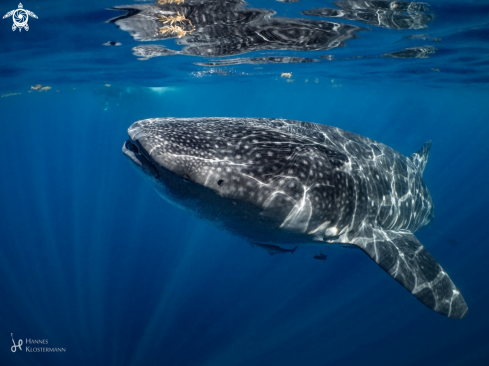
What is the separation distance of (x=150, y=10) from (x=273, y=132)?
6.62 metres

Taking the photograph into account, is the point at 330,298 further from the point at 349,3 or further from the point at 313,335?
the point at 349,3

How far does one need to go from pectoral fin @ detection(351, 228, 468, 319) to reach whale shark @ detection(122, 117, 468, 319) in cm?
1

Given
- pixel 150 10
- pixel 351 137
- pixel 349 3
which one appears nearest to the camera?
pixel 351 137

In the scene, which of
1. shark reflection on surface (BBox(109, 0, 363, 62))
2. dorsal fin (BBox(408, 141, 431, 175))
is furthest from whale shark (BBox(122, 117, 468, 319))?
shark reflection on surface (BBox(109, 0, 363, 62))

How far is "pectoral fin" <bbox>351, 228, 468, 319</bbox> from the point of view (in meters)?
3.69

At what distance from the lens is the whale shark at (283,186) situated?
112 inches

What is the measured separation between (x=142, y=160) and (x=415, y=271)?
3677 millimetres

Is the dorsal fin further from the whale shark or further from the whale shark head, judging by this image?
the whale shark head

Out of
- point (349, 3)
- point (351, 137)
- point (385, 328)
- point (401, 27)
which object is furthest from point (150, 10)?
point (385, 328)

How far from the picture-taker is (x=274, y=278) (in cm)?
1647
